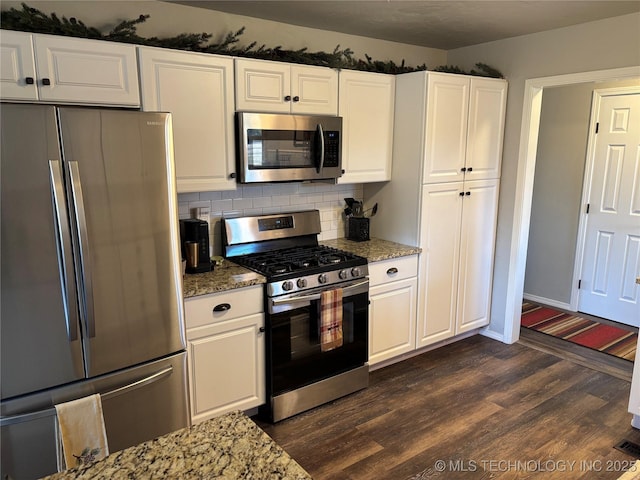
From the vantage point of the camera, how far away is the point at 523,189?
3762 millimetres

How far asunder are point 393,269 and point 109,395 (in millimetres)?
1990

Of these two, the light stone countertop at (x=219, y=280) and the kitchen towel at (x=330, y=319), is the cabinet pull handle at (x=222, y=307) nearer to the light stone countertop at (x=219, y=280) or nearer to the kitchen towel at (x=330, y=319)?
the light stone countertop at (x=219, y=280)

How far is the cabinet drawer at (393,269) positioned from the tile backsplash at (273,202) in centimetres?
61

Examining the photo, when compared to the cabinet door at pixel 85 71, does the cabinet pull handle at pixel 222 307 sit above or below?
below

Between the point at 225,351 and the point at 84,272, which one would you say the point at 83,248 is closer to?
the point at 84,272

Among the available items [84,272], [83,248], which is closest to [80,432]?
[84,272]

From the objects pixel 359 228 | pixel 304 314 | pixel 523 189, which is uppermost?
pixel 523 189

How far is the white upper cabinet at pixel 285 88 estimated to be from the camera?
2.75 meters

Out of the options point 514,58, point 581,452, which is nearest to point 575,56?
point 514,58

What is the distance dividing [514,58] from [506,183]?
0.98m

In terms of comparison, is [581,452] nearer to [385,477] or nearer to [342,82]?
[385,477]

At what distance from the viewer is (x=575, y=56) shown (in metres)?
3.29

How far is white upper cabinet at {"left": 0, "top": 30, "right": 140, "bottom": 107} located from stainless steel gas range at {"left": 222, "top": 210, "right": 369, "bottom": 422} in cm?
110

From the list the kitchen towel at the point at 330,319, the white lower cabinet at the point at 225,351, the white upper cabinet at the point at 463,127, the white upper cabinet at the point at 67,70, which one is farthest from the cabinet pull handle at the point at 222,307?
the white upper cabinet at the point at 463,127
